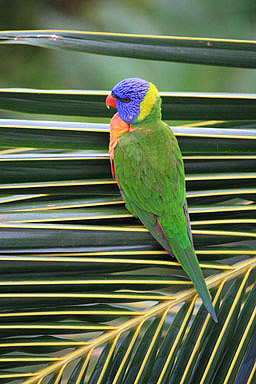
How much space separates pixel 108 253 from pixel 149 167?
266 mm

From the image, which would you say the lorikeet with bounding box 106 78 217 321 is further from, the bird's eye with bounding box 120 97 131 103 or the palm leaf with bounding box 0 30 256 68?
the palm leaf with bounding box 0 30 256 68

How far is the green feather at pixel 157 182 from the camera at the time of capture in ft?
3.20

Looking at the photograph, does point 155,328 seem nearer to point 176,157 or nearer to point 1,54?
point 176,157

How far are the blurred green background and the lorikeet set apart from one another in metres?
1.48

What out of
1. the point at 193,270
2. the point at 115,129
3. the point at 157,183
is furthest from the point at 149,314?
the point at 115,129

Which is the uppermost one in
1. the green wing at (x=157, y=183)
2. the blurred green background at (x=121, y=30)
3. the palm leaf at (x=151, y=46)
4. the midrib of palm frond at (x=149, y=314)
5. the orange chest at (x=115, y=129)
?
the blurred green background at (x=121, y=30)

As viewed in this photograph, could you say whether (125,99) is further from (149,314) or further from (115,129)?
(149,314)

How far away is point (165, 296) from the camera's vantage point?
3.11 ft

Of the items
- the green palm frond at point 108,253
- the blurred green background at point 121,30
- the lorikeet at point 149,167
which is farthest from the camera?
the blurred green background at point 121,30

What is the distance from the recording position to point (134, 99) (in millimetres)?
1096

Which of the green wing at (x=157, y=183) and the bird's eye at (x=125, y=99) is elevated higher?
the bird's eye at (x=125, y=99)

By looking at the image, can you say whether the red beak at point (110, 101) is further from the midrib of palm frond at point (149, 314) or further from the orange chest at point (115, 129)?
the midrib of palm frond at point (149, 314)

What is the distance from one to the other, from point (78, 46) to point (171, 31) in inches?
73.8

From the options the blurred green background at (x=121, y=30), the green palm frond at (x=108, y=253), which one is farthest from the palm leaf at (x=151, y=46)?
the blurred green background at (x=121, y=30)
